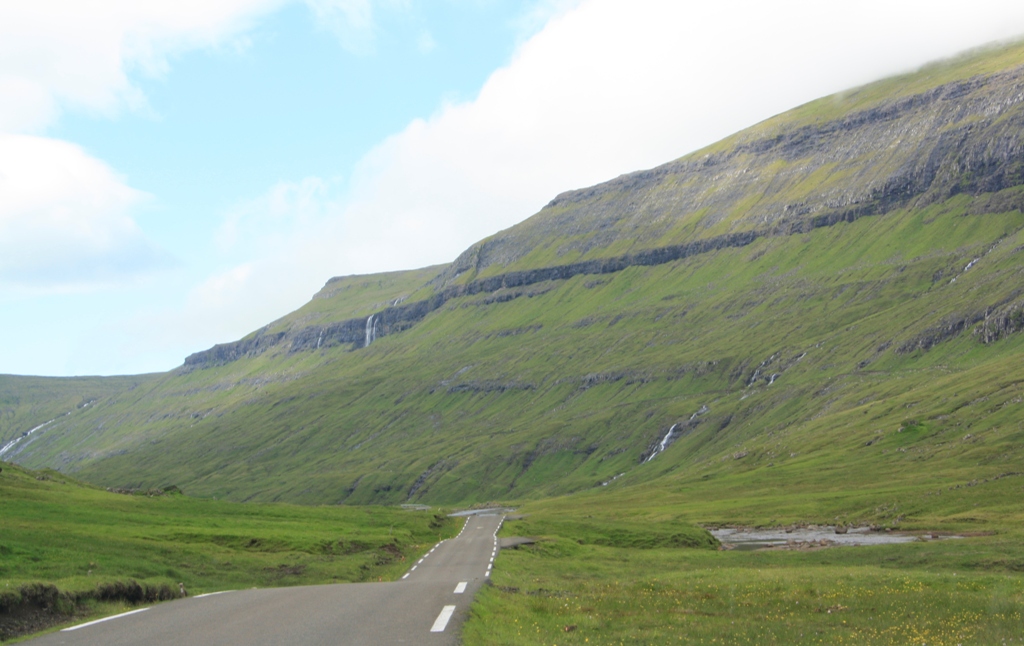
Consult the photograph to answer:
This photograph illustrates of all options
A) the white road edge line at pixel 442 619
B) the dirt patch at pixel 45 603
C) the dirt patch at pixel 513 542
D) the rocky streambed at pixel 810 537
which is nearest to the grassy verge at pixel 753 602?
the white road edge line at pixel 442 619

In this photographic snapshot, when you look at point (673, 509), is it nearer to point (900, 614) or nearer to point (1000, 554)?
point (1000, 554)

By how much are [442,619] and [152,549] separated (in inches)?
1344

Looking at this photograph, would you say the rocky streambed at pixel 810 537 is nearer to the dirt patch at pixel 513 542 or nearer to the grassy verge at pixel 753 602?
the grassy verge at pixel 753 602

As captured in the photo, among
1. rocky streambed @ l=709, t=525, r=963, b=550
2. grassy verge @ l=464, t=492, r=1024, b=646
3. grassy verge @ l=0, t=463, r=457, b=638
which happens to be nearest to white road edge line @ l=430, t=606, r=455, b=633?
grassy verge @ l=464, t=492, r=1024, b=646

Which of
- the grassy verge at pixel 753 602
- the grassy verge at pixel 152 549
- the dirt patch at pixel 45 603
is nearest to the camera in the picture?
the dirt patch at pixel 45 603

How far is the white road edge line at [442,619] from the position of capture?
23.4 meters

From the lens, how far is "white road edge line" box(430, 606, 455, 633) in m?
23.4

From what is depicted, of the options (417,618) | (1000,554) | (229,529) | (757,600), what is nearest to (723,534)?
(1000,554)

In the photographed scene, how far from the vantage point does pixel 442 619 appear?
2503 cm

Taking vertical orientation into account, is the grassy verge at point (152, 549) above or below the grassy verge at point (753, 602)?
above

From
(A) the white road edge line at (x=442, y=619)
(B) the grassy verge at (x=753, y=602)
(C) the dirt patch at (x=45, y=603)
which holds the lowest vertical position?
(B) the grassy verge at (x=753, y=602)

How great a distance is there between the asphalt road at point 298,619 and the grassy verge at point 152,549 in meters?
3.43

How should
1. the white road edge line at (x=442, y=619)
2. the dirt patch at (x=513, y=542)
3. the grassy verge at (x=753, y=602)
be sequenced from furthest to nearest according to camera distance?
the dirt patch at (x=513, y=542), the grassy verge at (x=753, y=602), the white road edge line at (x=442, y=619)

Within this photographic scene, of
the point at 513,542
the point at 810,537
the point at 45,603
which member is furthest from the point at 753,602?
the point at 810,537
